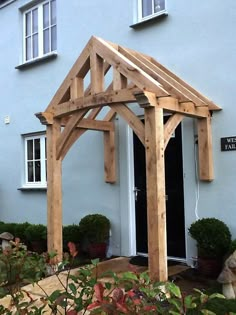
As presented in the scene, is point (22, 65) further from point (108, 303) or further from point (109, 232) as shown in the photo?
point (108, 303)

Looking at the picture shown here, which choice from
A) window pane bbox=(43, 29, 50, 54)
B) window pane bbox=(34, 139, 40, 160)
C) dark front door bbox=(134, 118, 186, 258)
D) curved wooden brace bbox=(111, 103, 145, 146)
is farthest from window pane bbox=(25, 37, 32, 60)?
curved wooden brace bbox=(111, 103, 145, 146)

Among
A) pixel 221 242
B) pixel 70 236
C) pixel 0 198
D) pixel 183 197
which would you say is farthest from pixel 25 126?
pixel 221 242

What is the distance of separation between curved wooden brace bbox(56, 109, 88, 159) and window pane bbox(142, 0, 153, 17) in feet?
8.36

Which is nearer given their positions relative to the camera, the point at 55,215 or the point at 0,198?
the point at 55,215

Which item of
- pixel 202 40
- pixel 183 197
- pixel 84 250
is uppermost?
pixel 202 40

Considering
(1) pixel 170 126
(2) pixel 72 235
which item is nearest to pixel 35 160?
(2) pixel 72 235

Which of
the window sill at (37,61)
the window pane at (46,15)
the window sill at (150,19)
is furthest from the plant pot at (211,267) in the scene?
the window pane at (46,15)

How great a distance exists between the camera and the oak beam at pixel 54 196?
6.52 m

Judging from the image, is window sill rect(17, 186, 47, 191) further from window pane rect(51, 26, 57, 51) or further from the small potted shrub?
window pane rect(51, 26, 57, 51)

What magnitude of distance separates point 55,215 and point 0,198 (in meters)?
4.26

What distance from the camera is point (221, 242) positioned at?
5660mm

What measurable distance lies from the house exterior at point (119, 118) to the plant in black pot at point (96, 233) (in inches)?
9.6

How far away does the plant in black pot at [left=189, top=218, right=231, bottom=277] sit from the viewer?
5.69m

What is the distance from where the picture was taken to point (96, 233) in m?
7.27
